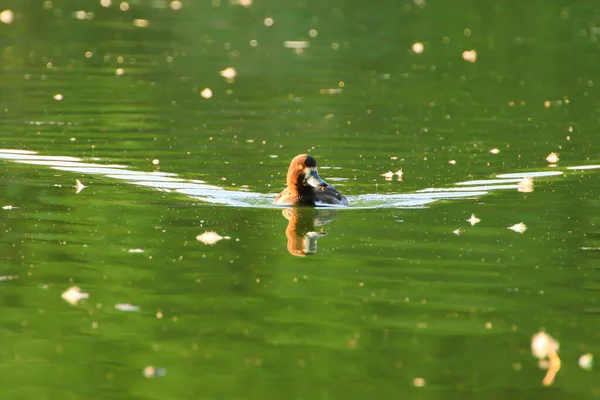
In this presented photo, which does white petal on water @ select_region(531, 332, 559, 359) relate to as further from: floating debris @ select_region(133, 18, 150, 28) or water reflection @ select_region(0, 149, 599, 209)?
floating debris @ select_region(133, 18, 150, 28)

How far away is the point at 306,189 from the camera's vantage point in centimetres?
1416

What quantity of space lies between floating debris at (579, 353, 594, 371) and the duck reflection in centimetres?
362

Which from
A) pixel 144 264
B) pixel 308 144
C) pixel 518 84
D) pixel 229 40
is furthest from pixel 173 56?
pixel 144 264

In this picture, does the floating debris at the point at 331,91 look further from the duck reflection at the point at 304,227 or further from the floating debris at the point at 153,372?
the floating debris at the point at 153,372

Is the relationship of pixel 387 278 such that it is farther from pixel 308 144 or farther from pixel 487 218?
pixel 308 144

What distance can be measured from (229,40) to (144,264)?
2164 centimetres

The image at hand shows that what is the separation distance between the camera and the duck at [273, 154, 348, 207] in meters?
14.0

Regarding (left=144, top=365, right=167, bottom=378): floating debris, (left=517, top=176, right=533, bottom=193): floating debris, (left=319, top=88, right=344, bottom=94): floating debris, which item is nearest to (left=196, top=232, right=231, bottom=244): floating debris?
(left=144, top=365, right=167, bottom=378): floating debris

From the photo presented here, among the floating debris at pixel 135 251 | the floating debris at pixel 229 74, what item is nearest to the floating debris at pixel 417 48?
the floating debris at pixel 229 74

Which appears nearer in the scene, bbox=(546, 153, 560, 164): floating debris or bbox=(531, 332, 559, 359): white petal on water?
bbox=(531, 332, 559, 359): white petal on water

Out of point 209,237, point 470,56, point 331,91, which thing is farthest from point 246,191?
point 470,56

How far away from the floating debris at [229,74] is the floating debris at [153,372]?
56.1ft

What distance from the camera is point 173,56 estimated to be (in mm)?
28109

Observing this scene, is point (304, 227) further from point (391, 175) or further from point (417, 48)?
point (417, 48)
